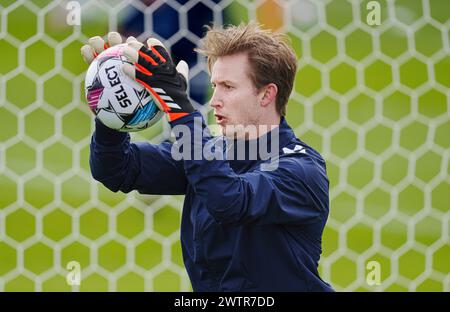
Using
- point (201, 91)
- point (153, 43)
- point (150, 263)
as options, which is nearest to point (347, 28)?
point (201, 91)

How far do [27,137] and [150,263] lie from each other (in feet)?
1.95

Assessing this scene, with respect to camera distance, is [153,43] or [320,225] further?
[320,225]

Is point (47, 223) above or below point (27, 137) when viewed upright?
below

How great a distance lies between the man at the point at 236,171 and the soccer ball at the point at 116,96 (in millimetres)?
49

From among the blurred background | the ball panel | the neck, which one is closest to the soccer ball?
the ball panel

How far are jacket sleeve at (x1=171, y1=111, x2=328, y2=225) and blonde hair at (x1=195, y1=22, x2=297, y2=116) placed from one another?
194 millimetres

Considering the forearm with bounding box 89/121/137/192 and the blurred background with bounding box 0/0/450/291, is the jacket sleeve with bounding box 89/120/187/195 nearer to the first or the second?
the forearm with bounding box 89/121/137/192

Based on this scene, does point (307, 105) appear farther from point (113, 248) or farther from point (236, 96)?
point (236, 96)

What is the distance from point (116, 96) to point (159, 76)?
124 mm

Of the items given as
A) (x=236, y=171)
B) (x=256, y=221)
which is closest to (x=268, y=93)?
(x=236, y=171)

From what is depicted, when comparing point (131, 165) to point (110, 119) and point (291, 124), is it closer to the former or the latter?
point (110, 119)

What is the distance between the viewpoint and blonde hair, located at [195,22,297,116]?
172 centimetres

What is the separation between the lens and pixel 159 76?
4.75 feet

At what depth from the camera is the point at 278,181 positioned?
5.14 feet
